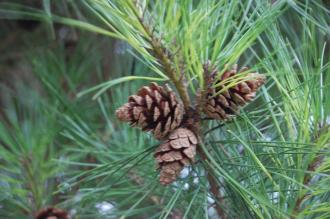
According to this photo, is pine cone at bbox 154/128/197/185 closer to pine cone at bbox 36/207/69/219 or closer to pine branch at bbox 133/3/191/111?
pine branch at bbox 133/3/191/111

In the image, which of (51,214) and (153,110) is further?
(51,214)

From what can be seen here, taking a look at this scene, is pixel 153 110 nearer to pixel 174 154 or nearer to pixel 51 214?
pixel 174 154

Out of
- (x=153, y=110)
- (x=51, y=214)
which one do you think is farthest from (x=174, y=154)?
(x=51, y=214)

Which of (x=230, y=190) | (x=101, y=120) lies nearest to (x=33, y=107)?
(x=101, y=120)

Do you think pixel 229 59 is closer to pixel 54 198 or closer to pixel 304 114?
pixel 304 114

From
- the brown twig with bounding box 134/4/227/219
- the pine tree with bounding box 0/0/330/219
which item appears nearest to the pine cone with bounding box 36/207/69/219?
the pine tree with bounding box 0/0/330/219

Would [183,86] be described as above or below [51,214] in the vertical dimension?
above

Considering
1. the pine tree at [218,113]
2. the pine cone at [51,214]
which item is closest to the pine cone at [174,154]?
the pine tree at [218,113]
